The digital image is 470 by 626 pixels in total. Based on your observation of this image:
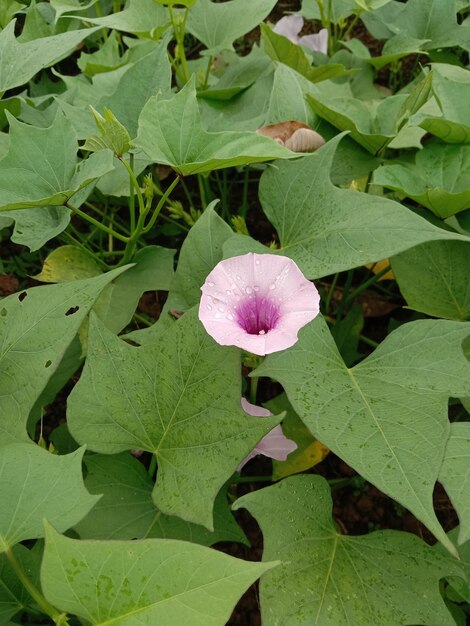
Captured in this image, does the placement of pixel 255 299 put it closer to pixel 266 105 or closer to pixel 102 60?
pixel 266 105

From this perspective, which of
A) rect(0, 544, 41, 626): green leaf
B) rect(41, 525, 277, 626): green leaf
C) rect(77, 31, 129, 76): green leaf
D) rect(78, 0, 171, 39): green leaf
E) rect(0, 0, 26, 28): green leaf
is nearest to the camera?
rect(41, 525, 277, 626): green leaf

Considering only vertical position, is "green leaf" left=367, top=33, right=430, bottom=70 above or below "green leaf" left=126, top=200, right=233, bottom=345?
above

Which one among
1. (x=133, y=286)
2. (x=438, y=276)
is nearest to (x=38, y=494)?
(x=133, y=286)

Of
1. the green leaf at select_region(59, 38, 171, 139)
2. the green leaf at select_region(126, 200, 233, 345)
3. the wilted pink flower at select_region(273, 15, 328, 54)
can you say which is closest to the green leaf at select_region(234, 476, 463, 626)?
the green leaf at select_region(126, 200, 233, 345)

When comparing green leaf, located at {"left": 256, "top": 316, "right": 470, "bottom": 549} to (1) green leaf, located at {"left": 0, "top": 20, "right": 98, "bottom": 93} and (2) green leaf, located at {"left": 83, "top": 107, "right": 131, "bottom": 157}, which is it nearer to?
(2) green leaf, located at {"left": 83, "top": 107, "right": 131, "bottom": 157}

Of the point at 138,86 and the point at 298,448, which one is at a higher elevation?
the point at 138,86

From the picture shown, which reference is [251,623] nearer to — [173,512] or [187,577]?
[173,512]

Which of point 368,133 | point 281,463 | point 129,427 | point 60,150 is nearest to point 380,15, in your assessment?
point 368,133
